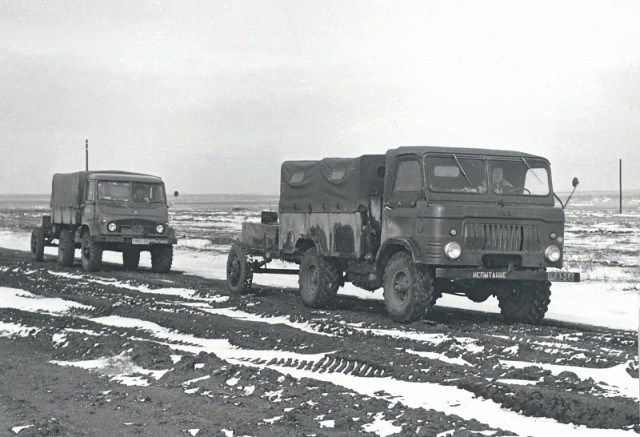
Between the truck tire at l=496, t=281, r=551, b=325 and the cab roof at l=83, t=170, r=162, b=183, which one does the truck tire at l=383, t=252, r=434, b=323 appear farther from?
the cab roof at l=83, t=170, r=162, b=183

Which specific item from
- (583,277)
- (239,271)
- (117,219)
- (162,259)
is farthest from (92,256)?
(583,277)

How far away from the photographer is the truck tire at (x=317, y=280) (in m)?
14.1

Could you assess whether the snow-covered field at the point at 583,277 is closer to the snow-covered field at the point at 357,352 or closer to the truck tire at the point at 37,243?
the snow-covered field at the point at 357,352

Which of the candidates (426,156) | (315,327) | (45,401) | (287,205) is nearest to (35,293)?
(287,205)

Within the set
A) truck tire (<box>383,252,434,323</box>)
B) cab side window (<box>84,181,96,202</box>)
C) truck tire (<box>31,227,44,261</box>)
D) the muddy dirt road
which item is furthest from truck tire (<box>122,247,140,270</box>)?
truck tire (<box>383,252,434,323</box>)

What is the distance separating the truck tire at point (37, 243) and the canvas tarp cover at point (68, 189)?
823 millimetres

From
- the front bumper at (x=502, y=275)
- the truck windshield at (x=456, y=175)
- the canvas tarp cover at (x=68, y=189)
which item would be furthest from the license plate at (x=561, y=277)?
the canvas tarp cover at (x=68, y=189)

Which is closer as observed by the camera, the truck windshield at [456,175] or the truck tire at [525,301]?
the truck windshield at [456,175]

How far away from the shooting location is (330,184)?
1418 centimetres

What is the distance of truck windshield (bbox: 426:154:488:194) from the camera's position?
490 inches

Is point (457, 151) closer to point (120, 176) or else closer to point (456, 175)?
point (456, 175)

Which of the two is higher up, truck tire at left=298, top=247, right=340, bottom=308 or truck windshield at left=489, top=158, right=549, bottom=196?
truck windshield at left=489, top=158, right=549, bottom=196

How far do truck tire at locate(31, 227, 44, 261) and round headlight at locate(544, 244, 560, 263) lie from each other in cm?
1645

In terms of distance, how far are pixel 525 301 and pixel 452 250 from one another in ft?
5.57
